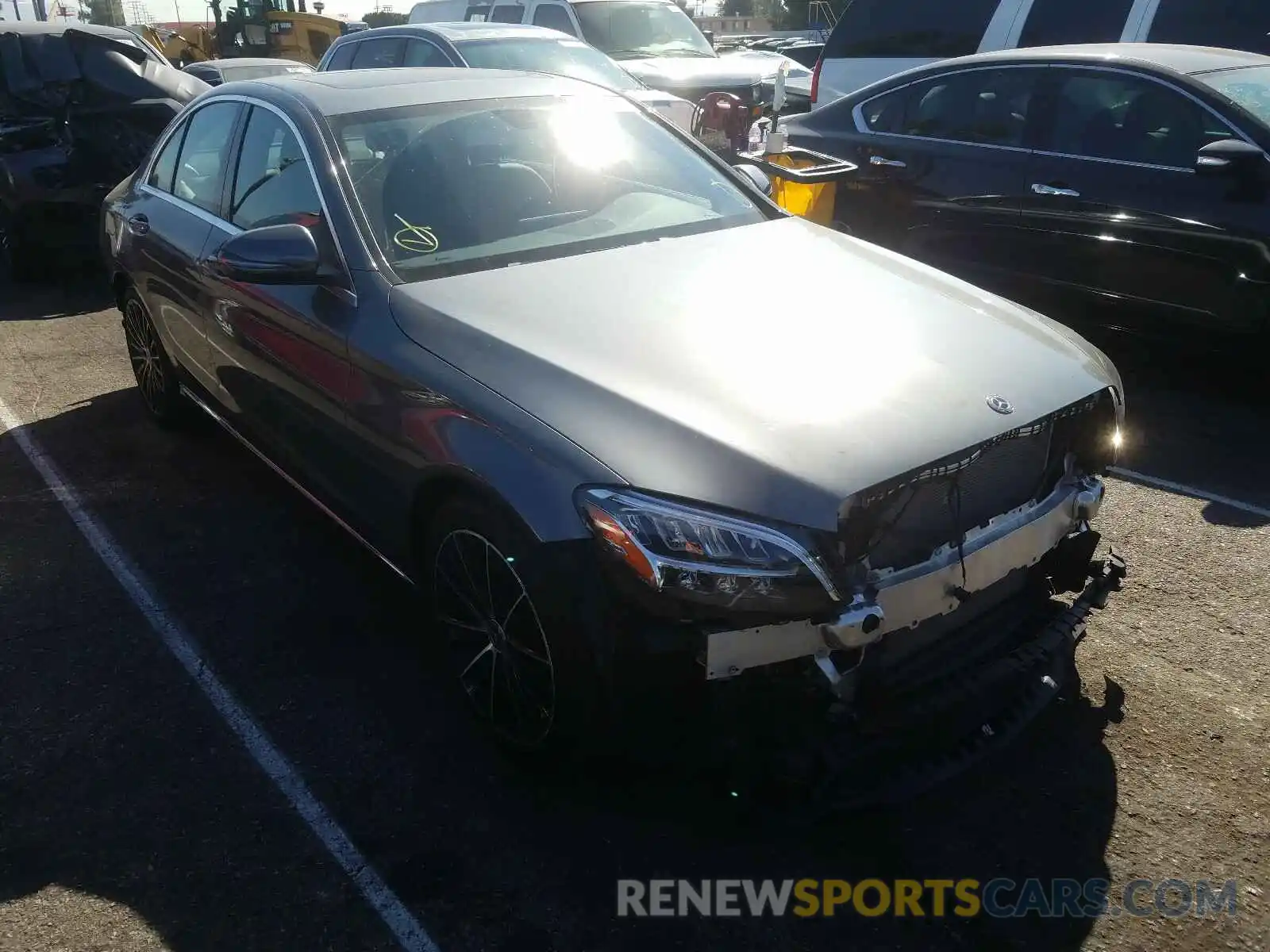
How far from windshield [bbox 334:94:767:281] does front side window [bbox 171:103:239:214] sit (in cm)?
91

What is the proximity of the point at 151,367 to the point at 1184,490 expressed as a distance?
483 cm

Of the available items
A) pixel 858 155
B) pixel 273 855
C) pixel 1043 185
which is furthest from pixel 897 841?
pixel 858 155

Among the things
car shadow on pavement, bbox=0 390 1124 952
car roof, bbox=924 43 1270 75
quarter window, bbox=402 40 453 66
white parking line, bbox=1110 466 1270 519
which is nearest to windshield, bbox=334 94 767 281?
car shadow on pavement, bbox=0 390 1124 952

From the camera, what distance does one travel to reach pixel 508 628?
2783mm

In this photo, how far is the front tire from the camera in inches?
204

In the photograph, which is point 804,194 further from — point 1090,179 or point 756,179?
point 756,179

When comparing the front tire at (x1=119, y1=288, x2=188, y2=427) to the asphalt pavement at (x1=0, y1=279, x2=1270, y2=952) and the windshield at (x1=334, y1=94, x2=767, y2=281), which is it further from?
the windshield at (x1=334, y1=94, x2=767, y2=281)

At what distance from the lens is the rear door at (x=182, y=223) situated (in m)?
4.36

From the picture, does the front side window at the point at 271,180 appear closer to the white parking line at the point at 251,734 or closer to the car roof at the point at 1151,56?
the white parking line at the point at 251,734

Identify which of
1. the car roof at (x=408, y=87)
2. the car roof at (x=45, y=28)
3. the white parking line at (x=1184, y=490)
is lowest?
the white parking line at (x=1184, y=490)

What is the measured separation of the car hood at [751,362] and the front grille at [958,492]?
0.04 meters

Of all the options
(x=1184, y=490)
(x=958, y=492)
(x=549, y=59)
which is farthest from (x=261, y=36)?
(x=958, y=492)

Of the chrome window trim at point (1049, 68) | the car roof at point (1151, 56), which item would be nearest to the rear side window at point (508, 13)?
the chrome window trim at point (1049, 68)

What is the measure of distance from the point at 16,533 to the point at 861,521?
145 inches
